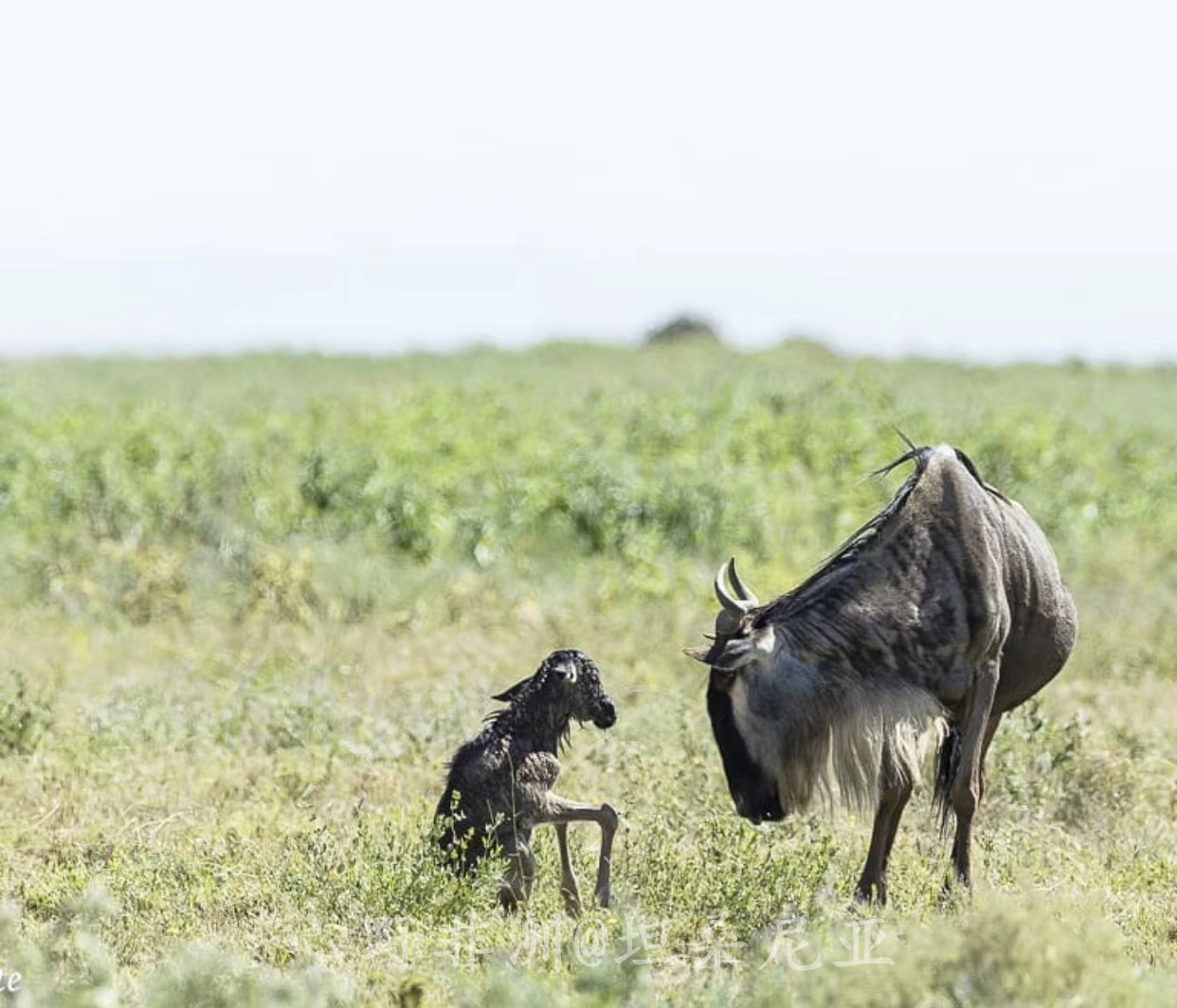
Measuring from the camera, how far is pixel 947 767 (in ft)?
26.1

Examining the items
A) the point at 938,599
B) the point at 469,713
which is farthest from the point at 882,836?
the point at 469,713

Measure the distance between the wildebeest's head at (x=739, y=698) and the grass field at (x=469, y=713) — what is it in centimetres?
54

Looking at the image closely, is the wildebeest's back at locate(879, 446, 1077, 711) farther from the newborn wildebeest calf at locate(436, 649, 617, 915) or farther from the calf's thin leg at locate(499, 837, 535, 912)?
the calf's thin leg at locate(499, 837, 535, 912)

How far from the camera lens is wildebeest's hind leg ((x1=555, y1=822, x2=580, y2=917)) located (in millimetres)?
7180

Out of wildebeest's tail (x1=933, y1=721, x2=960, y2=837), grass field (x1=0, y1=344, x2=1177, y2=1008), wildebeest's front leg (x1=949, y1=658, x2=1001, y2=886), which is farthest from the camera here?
wildebeest's tail (x1=933, y1=721, x2=960, y2=837)

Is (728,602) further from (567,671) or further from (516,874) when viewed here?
(516,874)

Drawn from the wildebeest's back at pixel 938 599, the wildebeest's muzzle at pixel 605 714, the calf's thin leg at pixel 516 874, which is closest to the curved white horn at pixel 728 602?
the wildebeest's back at pixel 938 599

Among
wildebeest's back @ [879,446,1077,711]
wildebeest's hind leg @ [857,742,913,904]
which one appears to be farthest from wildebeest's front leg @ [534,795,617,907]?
wildebeest's back @ [879,446,1077,711]

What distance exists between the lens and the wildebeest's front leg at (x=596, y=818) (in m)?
7.10

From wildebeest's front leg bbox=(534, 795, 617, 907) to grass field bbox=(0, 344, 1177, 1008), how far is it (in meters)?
0.12

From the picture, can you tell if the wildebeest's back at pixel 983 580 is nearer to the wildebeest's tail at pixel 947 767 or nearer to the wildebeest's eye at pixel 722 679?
the wildebeest's tail at pixel 947 767

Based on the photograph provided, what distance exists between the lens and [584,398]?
108ft

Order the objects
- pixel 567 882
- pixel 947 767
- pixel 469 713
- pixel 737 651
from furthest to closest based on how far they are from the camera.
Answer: pixel 469 713
pixel 947 767
pixel 567 882
pixel 737 651

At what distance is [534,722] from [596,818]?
513 millimetres
